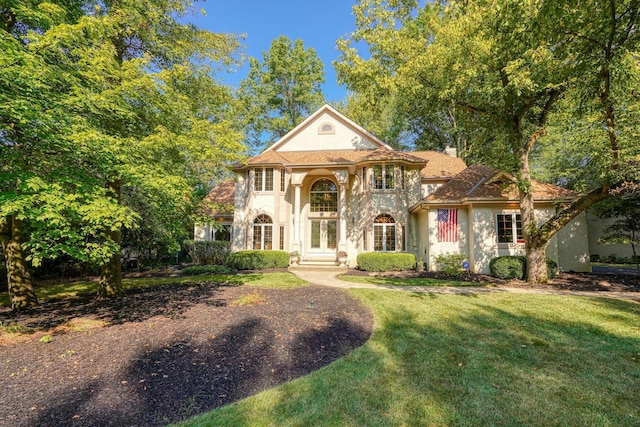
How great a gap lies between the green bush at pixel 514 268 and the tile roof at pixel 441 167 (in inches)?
266

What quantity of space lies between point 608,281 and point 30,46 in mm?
17177

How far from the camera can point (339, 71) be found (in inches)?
560

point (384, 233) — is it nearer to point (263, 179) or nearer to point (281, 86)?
point (263, 179)

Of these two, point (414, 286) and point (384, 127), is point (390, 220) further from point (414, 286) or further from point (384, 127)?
point (384, 127)

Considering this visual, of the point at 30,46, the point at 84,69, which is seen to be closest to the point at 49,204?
the point at 30,46

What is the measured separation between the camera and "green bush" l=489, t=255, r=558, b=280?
12219 mm

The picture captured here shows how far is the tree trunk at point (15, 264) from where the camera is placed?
24.1 ft

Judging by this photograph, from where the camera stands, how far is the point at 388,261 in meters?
14.9

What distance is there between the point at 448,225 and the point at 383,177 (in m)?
4.37

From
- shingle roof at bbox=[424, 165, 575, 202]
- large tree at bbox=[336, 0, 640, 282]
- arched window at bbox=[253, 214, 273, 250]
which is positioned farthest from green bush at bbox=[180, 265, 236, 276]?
large tree at bbox=[336, 0, 640, 282]

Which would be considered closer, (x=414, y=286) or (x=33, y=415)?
(x=33, y=415)

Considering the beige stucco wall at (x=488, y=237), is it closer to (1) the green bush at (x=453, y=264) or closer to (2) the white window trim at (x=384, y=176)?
(1) the green bush at (x=453, y=264)

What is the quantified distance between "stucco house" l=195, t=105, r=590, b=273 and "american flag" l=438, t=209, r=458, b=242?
49 millimetres

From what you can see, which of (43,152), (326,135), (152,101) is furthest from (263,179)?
(43,152)
